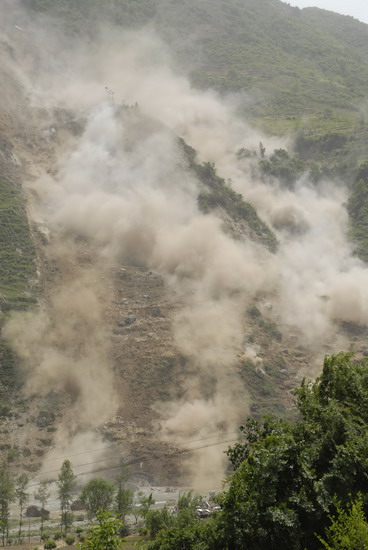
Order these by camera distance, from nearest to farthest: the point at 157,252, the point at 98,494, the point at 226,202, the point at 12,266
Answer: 1. the point at 98,494
2. the point at 12,266
3. the point at 157,252
4. the point at 226,202

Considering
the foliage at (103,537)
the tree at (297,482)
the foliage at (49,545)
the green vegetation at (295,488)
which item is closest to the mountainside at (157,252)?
the foliage at (49,545)

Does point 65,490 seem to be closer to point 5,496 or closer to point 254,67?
point 5,496

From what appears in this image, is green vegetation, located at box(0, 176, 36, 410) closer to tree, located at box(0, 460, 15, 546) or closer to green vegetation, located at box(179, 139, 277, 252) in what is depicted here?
tree, located at box(0, 460, 15, 546)

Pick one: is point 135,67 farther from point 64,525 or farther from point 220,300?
point 64,525

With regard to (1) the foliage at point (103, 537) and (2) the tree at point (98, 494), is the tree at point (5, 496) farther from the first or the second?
(1) the foliage at point (103, 537)

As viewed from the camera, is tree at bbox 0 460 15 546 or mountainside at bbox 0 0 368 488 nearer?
tree at bbox 0 460 15 546

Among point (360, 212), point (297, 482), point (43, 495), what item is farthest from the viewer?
point (360, 212)

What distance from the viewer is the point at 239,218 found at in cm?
11012

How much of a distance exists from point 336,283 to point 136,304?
3841 centimetres

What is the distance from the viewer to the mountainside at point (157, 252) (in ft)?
216

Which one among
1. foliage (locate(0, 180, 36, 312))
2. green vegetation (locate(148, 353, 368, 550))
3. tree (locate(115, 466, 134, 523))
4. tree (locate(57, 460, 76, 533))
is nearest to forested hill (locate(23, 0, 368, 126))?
foliage (locate(0, 180, 36, 312))

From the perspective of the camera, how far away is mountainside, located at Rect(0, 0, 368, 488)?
65875 mm

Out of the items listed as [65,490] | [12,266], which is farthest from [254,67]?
[65,490]

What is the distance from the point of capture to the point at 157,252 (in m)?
93.0
